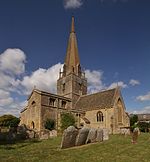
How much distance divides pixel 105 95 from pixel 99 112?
4.61 m

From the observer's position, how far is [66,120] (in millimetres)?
44844

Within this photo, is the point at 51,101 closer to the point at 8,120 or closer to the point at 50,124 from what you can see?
the point at 50,124

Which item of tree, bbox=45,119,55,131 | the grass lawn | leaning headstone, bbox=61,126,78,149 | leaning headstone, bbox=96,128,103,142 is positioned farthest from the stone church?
the grass lawn

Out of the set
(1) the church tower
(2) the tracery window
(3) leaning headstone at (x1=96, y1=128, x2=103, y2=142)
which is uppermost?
(1) the church tower

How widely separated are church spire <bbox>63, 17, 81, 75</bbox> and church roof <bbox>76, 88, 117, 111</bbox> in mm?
7826

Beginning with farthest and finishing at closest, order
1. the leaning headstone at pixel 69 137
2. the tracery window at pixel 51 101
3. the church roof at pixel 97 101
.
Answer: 1. the church roof at pixel 97 101
2. the tracery window at pixel 51 101
3. the leaning headstone at pixel 69 137

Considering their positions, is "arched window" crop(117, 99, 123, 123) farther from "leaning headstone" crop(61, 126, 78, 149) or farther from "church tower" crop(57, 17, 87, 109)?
"leaning headstone" crop(61, 126, 78, 149)

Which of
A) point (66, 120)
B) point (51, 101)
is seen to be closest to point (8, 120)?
point (51, 101)

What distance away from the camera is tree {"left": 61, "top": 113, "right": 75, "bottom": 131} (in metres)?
44.3

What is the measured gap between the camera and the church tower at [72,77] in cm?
5491

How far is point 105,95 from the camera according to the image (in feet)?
165

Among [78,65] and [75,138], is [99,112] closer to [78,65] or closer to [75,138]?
[78,65]

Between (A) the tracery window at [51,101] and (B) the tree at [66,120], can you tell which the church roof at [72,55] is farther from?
(B) the tree at [66,120]

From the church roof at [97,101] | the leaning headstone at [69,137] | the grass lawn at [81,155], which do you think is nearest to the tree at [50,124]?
the church roof at [97,101]
